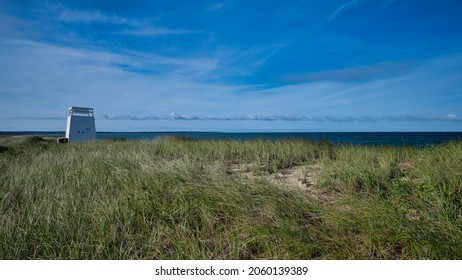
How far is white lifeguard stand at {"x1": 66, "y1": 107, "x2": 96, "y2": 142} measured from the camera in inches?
770

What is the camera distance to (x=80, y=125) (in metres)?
20.3

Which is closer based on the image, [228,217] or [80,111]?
[228,217]

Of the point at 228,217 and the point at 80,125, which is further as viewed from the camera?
the point at 80,125

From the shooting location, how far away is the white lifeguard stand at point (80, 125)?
1956 centimetres

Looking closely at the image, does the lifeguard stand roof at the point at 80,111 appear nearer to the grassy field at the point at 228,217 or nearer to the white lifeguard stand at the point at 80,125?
the white lifeguard stand at the point at 80,125

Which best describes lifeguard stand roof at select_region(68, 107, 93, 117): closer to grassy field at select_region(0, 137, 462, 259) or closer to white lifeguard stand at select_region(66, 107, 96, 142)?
white lifeguard stand at select_region(66, 107, 96, 142)

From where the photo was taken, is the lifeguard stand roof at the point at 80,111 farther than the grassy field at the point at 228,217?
Yes

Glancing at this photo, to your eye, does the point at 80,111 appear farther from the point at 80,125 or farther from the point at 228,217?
the point at 228,217

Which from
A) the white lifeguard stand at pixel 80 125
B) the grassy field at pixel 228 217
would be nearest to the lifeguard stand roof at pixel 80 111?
the white lifeguard stand at pixel 80 125

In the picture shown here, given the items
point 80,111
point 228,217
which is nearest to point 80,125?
point 80,111
